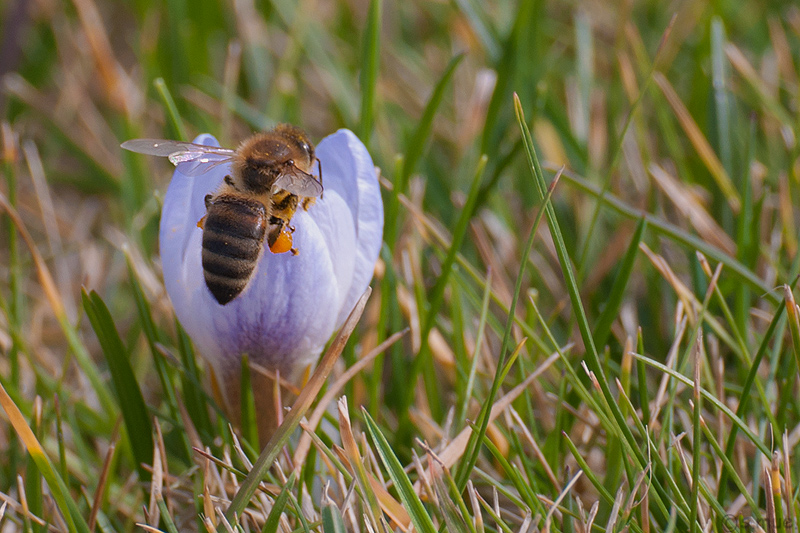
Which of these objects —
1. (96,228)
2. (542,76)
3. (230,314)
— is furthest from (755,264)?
(96,228)

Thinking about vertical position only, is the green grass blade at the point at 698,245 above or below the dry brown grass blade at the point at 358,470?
above

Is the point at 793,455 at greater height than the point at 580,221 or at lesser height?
lesser

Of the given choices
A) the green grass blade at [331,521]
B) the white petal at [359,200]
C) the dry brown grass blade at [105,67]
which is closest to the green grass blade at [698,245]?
the white petal at [359,200]

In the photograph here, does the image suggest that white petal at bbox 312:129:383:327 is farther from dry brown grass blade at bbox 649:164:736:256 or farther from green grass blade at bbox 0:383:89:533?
dry brown grass blade at bbox 649:164:736:256

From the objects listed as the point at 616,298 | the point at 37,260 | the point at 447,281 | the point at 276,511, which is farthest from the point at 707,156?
the point at 37,260

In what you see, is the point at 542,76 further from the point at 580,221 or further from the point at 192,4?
the point at 192,4

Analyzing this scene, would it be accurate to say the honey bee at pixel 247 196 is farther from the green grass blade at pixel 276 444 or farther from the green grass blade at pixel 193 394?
the green grass blade at pixel 193 394
